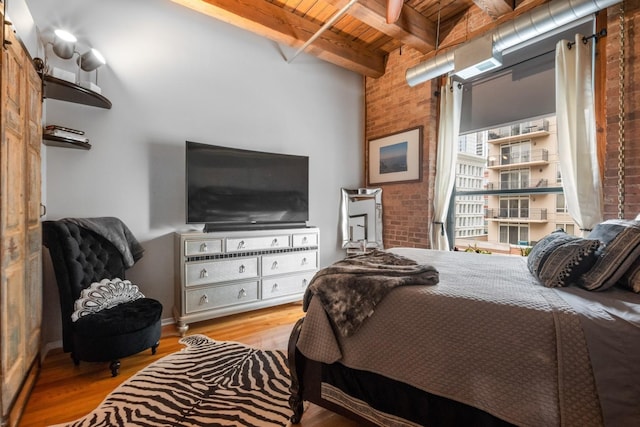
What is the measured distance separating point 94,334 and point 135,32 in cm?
261

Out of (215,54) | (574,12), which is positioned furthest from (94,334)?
(574,12)

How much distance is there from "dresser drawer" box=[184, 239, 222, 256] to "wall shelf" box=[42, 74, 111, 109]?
136cm

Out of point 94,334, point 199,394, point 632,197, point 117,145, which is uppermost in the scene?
point 117,145

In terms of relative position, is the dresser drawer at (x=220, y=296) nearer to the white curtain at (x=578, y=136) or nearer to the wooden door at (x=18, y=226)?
the wooden door at (x=18, y=226)

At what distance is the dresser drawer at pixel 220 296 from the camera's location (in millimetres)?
2721

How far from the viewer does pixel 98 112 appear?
8.54 feet

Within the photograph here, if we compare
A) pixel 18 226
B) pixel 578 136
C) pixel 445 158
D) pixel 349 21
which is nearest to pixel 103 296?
pixel 18 226

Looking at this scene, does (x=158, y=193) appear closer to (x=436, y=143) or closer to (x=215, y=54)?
(x=215, y=54)

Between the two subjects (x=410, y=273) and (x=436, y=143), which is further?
(x=436, y=143)

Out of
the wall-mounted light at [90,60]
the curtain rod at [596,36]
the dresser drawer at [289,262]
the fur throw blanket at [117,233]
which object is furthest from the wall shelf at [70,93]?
the curtain rod at [596,36]

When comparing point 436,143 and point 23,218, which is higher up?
point 436,143

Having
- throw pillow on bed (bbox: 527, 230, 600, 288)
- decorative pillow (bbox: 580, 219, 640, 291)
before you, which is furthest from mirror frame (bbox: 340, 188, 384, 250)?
decorative pillow (bbox: 580, 219, 640, 291)

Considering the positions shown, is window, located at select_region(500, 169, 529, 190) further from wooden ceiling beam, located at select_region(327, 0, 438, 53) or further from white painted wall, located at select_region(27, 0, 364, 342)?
white painted wall, located at select_region(27, 0, 364, 342)

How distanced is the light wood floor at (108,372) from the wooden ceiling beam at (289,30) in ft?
9.82
